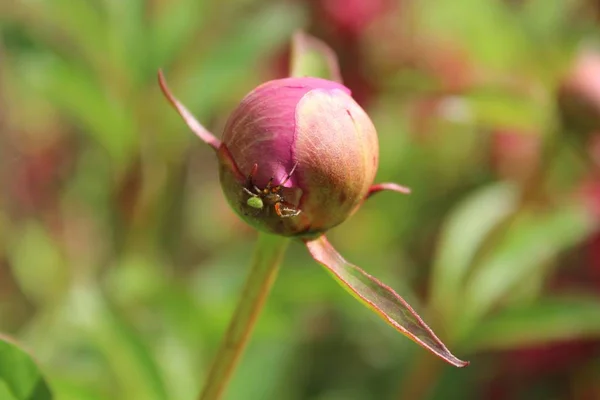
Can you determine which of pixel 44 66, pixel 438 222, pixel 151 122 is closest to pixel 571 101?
pixel 438 222

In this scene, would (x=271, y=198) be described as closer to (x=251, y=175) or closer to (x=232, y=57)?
(x=251, y=175)

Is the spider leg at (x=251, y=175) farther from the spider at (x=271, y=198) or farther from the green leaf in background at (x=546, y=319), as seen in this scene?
the green leaf in background at (x=546, y=319)

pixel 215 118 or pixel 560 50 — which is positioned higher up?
pixel 560 50

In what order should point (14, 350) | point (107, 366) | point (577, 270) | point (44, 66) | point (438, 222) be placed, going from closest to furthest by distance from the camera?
point (14, 350) < point (107, 366) < point (44, 66) < point (577, 270) < point (438, 222)

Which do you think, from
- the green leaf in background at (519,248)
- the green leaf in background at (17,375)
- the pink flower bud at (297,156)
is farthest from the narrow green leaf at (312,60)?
the green leaf in background at (519,248)

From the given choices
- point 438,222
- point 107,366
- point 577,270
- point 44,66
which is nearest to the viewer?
point 107,366

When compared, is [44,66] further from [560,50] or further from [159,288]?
[560,50]

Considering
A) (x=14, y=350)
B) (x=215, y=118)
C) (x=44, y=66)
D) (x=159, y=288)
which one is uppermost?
(x=14, y=350)

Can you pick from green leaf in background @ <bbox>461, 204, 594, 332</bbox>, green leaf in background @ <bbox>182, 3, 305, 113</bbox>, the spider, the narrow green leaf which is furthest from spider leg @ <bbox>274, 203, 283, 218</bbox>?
green leaf in background @ <bbox>182, 3, 305, 113</bbox>
